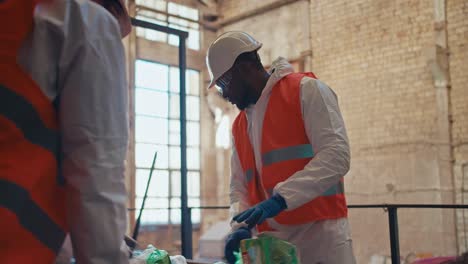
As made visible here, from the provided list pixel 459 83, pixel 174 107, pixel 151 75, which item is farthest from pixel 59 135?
pixel 174 107

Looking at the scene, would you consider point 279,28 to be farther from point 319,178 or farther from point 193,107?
point 319,178

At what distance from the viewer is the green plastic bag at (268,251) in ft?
6.69

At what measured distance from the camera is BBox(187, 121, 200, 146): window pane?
42.0 ft

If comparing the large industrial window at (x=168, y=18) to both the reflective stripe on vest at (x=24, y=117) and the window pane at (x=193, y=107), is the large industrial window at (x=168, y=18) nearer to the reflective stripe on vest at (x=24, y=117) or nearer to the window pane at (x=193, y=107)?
the window pane at (x=193, y=107)

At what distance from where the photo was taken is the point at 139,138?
Answer: 11820mm

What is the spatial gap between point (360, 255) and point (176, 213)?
4.05 m

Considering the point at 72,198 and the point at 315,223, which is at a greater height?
the point at 72,198

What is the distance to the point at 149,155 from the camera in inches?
472

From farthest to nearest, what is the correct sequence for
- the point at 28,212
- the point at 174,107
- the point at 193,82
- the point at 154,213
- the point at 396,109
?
Result: the point at 193,82 → the point at 174,107 → the point at 154,213 → the point at 396,109 → the point at 28,212

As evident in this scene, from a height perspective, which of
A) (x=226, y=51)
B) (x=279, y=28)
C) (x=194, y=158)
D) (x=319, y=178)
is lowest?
(x=319, y=178)

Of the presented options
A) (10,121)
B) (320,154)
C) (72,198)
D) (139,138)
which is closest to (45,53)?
(10,121)

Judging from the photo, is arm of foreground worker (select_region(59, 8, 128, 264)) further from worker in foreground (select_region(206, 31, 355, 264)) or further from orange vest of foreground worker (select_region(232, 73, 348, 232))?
orange vest of foreground worker (select_region(232, 73, 348, 232))

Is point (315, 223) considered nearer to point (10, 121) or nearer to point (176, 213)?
point (10, 121)

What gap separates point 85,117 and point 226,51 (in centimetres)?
159
